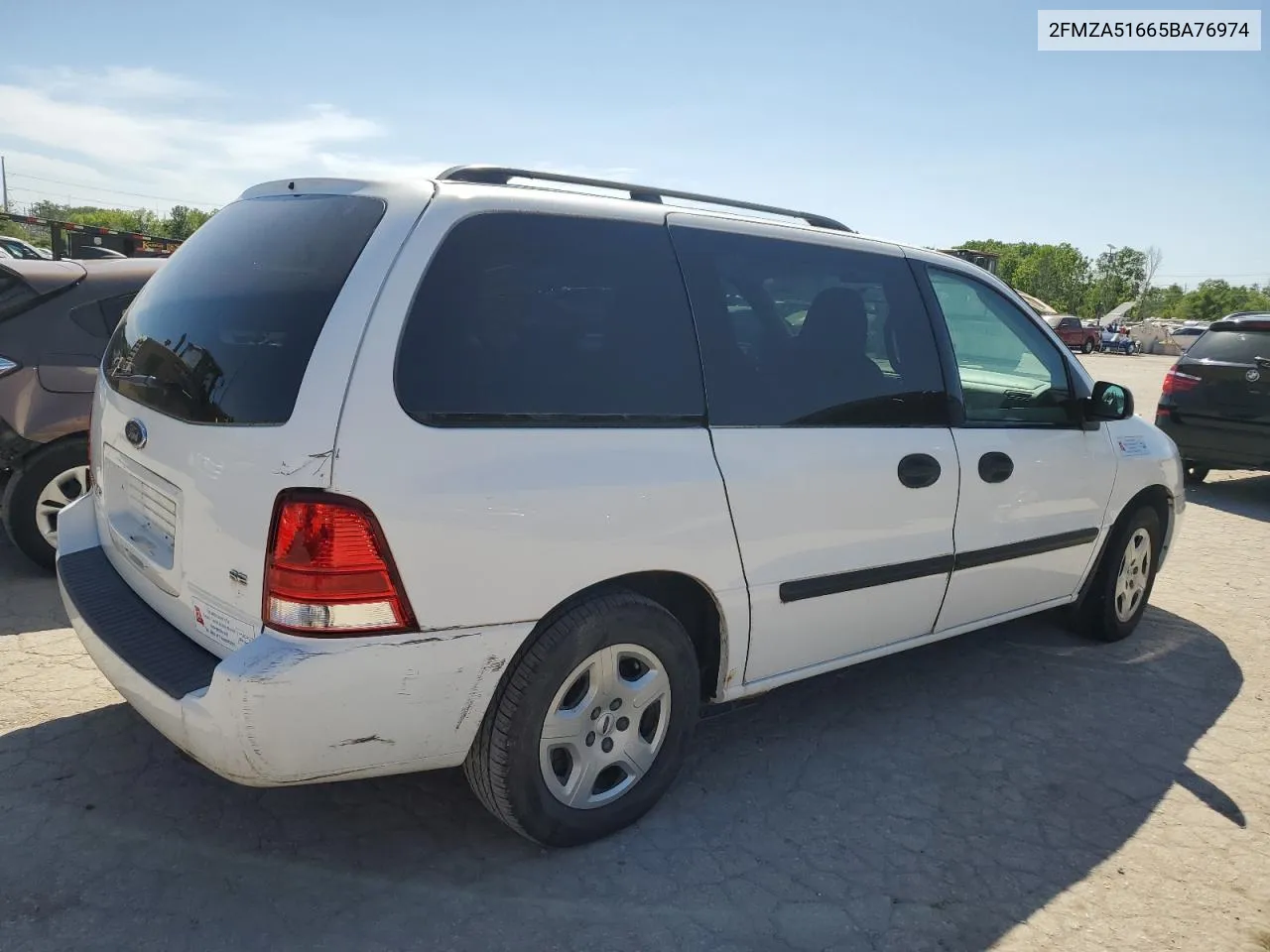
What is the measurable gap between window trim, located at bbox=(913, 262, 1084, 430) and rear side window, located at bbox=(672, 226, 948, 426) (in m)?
0.08

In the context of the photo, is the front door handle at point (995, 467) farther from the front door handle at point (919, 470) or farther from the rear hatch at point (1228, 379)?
the rear hatch at point (1228, 379)

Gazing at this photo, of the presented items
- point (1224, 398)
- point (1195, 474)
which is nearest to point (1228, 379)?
point (1224, 398)

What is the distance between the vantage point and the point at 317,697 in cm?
221

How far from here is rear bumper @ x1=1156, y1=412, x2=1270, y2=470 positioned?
862 centimetres

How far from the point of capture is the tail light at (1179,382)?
9188 mm

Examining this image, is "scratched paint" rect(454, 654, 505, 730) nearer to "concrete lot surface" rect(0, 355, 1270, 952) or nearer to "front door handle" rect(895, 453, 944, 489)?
"concrete lot surface" rect(0, 355, 1270, 952)

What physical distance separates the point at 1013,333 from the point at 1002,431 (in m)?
0.57

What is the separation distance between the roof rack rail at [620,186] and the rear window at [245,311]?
1.16ft

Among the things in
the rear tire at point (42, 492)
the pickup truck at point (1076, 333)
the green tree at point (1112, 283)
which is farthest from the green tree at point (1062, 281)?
the rear tire at point (42, 492)

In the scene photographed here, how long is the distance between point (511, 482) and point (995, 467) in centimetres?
211

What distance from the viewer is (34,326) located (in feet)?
15.7

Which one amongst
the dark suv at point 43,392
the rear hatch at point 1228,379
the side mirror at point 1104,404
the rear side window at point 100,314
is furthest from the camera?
the rear hatch at point 1228,379

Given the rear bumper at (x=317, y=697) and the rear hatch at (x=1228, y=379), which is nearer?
the rear bumper at (x=317, y=697)

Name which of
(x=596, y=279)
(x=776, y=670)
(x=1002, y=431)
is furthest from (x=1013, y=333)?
(x=596, y=279)
